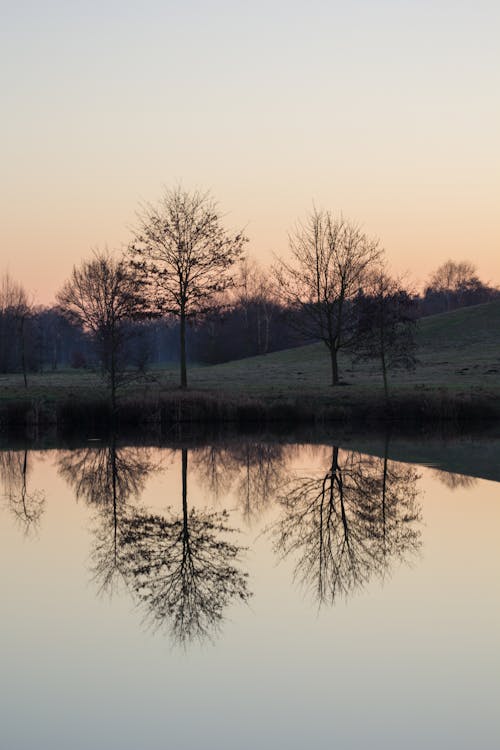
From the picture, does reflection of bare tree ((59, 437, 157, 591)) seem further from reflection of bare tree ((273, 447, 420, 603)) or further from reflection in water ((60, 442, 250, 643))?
reflection of bare tree ((273, 447, 420, 603))

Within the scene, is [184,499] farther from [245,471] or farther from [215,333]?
[215,333]

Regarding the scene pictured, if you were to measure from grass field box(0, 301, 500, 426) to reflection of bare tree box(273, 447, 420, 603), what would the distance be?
15.0 metres

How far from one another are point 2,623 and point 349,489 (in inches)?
530

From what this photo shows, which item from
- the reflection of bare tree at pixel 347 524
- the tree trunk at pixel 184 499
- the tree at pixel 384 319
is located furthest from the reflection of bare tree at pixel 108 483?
the tree at pixel 384 319

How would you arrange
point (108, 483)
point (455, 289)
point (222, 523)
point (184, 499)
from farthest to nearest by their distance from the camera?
point (455, 289), point (108, 483), point (184, 499), point (222, 523)

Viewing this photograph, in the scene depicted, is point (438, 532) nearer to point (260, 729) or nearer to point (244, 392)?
point (260, 729)

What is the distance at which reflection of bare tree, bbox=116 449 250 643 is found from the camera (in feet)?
41.2

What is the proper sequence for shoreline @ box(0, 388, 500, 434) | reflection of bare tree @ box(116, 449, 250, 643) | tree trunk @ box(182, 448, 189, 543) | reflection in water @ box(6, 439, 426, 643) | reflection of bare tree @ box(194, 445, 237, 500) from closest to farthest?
reflection of bare tree @ box(116, 449, 250, 643), reflection in water @ box(6, 439, 426, 643), tree trunk @ box(182, 448, 189, 543), reflection of bare tree @ box(194, 445, 237, 500), shoreline @ box(0, 388, 500, 434)

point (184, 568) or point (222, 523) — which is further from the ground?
point (222, 523)

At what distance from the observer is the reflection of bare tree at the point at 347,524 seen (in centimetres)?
1507

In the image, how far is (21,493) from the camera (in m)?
23.5

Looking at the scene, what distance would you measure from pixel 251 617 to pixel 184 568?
343 cm

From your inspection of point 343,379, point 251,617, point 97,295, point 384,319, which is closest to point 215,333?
point 97,295

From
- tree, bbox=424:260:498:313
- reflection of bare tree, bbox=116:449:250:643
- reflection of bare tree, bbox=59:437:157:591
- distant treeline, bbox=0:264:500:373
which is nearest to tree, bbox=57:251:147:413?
distant treeline, bbox=0:264:500:373
